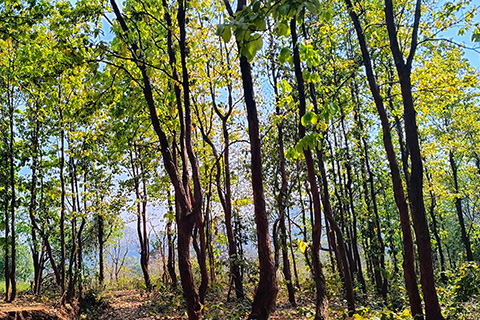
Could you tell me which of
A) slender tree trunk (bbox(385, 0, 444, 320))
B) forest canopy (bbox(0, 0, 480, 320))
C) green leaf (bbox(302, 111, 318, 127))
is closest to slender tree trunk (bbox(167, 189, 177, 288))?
forest canopy (bbox(0, 0, 480, 320))

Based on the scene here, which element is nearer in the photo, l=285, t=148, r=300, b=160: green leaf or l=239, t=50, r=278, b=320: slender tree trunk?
l=285, t=148, r=300, b=160: green leaf

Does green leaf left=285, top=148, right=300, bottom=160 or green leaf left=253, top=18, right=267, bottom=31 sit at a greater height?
green leaf left=253, top=18, right=267, bottom=31

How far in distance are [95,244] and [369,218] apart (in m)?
14.9

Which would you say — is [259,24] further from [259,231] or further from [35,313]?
[35,313]

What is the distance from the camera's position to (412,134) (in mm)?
6066

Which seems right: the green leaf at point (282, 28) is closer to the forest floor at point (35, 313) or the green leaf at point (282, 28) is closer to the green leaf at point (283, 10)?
the green leaf at point (283, 10)

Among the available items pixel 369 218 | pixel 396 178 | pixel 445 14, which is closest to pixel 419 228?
pixel 396 178

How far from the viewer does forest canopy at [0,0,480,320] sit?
495 cm

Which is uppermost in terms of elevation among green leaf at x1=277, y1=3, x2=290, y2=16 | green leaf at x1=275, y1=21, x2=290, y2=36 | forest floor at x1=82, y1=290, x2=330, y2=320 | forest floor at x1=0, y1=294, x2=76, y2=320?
green leaf at x1=275, y1=21, x2=290, y2=36

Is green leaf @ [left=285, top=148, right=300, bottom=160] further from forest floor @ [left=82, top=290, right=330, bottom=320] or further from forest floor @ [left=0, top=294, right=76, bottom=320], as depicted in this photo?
forest floor @ [left=0, top=294, right=76, bottom=320]

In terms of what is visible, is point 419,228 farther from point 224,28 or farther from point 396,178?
point 224,28

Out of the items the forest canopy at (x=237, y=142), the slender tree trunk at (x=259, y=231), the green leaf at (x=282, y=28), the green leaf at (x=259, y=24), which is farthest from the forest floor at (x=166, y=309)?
the green leaf at (x=259, y=24)

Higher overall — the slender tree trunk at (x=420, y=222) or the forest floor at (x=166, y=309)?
the slender tree trunk at (x=420, y=222)

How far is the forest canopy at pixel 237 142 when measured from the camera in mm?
4953
